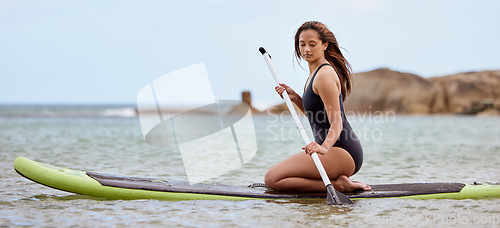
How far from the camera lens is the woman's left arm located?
13.6 ft

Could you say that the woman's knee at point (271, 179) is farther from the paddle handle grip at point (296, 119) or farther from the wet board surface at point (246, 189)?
the paddle handle grip at point (296, 119)

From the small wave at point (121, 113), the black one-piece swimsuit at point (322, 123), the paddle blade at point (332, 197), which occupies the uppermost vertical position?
the black one-piece swimsuit at point (322, 123)

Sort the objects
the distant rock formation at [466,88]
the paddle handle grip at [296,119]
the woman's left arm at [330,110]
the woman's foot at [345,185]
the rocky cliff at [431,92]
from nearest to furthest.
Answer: the woman's left arm at [330,110] < the paddle handle grip at [296,119] < the woman's foot at [345,185] < the distant rock formation at [466,88] < the rocky cliff at [431,92]

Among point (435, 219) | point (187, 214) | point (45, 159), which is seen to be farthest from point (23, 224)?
point (45, 159)

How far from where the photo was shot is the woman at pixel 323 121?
417 centimetres

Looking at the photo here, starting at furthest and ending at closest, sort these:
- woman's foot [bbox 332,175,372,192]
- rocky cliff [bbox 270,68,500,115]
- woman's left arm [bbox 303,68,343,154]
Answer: rocky cliff [bbox 270,68,500,115], woman's foot [bbox 332,175,372,192], woman's left arm [bbox 303,68,343,154]

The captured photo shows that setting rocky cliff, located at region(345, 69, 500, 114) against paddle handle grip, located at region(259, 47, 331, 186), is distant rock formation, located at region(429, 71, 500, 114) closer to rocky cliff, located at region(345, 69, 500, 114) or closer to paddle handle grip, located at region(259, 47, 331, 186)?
rocky cliff, located at region(345, 69, 500, 114)

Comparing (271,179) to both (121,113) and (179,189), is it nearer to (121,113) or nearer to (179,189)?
(179,189)

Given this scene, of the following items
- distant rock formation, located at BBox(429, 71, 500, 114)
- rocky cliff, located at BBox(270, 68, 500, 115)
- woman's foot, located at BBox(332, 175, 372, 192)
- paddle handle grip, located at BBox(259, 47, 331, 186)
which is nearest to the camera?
A: paddle handle grip, located at BBox(259, 47, 331, 186)

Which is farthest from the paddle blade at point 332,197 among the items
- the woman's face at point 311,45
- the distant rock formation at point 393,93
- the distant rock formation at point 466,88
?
the distant rock formation at point 466,88

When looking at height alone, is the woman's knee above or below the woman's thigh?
below

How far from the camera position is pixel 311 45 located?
Result: 4.32 metres

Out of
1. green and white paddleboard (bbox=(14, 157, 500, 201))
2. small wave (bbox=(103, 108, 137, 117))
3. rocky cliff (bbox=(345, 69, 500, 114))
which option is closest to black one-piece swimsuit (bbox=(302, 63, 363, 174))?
green and white paddleboard (bbox=(14, 157, 500, 201))

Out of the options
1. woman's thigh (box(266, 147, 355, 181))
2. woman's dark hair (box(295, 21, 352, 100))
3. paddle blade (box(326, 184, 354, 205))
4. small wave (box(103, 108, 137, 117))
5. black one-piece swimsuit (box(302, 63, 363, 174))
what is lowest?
small wave (box(103, 108, 137, 117))
